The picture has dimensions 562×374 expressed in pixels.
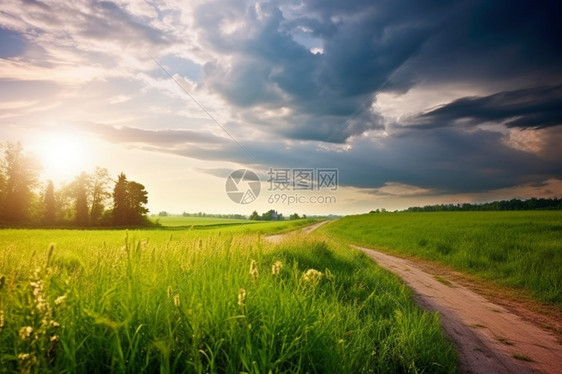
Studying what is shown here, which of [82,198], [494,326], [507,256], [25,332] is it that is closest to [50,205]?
[82,198]

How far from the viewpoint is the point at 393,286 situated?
8875 mm

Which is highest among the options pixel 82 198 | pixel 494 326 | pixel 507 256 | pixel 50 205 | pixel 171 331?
pixel 82 198

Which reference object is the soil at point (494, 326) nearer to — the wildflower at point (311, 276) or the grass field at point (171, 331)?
the grass field at point (171, 331)

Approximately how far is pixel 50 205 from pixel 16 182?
2187 cm

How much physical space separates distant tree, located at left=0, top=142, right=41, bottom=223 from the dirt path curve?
32.2 meters

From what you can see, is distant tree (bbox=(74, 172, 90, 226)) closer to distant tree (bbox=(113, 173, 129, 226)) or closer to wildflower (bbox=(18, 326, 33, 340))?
distant tree (bbox=(113, 173, 129, 226))

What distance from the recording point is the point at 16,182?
26.1 metres

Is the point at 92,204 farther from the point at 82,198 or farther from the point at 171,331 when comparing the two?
the point at 171,331

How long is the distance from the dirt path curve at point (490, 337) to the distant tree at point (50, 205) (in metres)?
50.8

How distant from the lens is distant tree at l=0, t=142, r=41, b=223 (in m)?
25.6

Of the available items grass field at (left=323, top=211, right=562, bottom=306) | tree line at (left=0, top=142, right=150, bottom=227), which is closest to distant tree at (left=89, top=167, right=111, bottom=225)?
tree line at (left=0, top=142, right=150, bottom=227)

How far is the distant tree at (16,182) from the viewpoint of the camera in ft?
83.9

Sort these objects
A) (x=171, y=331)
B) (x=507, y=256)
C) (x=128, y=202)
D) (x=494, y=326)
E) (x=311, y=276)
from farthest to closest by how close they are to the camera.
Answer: (x=128, y=202) < (x=507, y=256) < (x=494, y=326) < (x=311, y=276) < (x=171, y=331)

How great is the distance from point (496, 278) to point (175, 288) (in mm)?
14035
